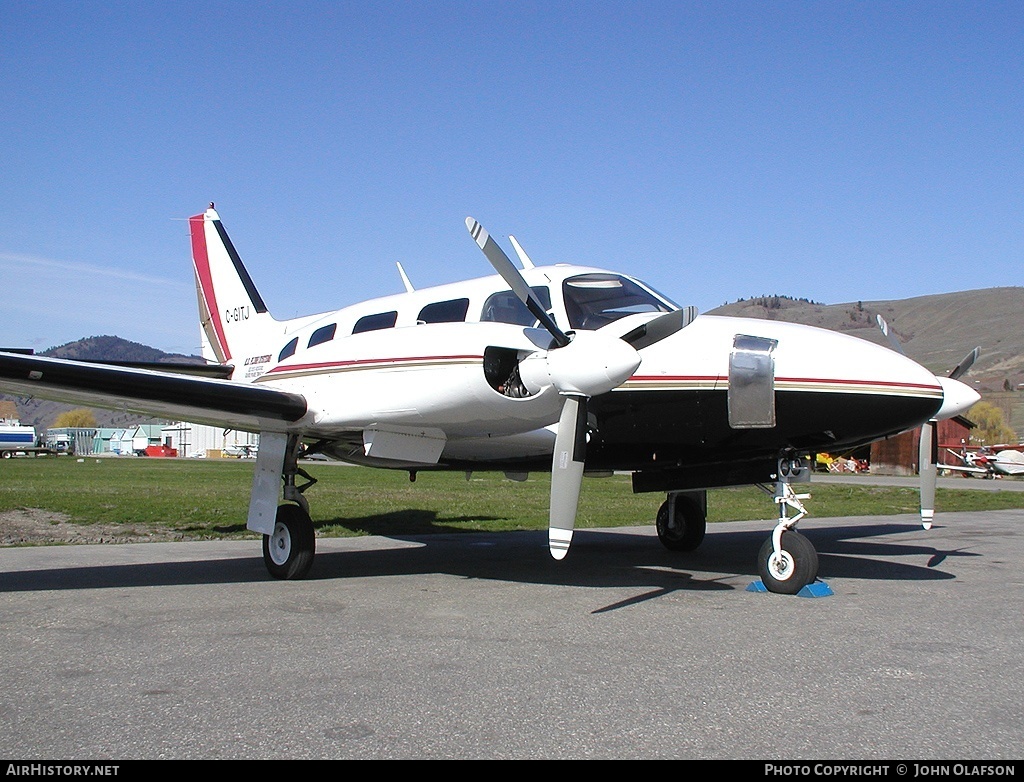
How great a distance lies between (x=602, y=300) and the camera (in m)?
8.88

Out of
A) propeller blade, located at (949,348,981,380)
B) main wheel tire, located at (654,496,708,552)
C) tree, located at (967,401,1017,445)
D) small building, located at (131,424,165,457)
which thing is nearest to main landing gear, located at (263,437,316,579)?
main wheel tire, located at (654,496,708,552)

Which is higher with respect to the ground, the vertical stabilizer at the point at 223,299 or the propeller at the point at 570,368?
the vertical stabilizer at the point at 223,299

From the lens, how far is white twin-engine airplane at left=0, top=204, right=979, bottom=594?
800 centimetres

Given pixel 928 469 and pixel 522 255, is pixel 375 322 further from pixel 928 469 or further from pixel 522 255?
pixel 928 469

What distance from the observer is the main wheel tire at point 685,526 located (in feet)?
41.1

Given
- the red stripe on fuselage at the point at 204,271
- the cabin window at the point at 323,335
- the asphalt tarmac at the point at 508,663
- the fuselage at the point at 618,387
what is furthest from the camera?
the red stripe on fuselage at the point at 204,271

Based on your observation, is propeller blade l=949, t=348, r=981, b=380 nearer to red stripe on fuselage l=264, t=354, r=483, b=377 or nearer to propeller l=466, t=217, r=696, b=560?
propeller l=466, t=217, r=696, b=560

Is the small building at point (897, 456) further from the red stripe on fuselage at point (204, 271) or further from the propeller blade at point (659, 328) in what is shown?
the propeller blade at point (659, 328)

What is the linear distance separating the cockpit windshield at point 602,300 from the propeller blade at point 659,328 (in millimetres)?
770

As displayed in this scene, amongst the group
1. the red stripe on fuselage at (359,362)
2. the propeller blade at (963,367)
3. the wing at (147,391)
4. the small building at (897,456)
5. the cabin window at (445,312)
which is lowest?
the small building at (897,456)

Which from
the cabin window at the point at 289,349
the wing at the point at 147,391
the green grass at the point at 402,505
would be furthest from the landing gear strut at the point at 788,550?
the green grass at the point at 402,505

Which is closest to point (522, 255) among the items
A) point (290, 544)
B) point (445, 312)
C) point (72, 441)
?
point (445, 312)

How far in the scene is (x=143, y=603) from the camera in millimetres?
7961

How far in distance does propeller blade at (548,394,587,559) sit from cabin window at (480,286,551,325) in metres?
1.11
